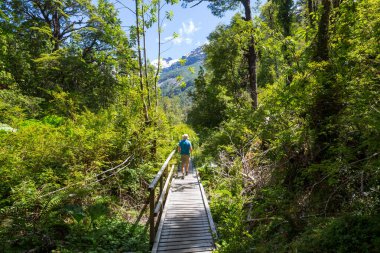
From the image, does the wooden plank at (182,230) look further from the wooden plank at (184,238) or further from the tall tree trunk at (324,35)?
the tall tree trunk at (324,35)

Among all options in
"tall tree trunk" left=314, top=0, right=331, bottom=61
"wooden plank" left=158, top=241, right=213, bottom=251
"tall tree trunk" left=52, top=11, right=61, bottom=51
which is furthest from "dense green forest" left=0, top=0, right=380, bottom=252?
"tall tree trunk" left=52, top=11, right=61, bottom=51

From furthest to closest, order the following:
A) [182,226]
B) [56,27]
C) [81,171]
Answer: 1. [56,27]
2. [81,171]
3. [182,226]

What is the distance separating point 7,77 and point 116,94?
6.94 metres

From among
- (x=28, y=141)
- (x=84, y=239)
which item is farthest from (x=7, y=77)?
(x=84, y=239)

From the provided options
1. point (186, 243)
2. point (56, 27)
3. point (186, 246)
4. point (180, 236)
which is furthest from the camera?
point (56, 27)

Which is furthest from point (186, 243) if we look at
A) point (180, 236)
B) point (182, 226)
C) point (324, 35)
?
point (324, 35)

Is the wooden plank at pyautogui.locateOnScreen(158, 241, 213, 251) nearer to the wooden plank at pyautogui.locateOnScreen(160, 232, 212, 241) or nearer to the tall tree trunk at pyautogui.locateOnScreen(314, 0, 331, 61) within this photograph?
the wooden plank at pyautogui.locateOnScreen(160, 232, 212, 241)

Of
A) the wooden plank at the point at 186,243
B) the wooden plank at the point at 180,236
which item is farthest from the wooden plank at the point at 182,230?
the wooden plank at the point at 186,243

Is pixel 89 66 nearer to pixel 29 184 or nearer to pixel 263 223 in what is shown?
pixel 29 184

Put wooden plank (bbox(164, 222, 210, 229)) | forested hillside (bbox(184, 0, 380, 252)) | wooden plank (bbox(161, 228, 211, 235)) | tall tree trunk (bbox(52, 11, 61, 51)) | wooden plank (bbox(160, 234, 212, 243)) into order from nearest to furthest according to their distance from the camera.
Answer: forested hillside (bbox(184, 0, 380, 252)) < wooden plank (bbox(160, 234, 212, 243)) < wooden plank (bbox(161, 228, 211, 235)) < wooden plank (bbox(164, 222, 210, 229)) < tall tree trunk (bbox(52, 11, 61, 51))

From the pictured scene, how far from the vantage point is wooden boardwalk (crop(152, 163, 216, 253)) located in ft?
17.5

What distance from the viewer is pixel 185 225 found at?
6.28 m

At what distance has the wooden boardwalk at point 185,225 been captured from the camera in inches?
211

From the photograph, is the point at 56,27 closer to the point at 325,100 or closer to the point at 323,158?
the point at 325,100
